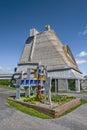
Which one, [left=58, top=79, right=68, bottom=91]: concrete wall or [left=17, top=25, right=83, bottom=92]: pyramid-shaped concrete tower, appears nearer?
[left=58, top=79, right=68, bottom=91]: concrete wall

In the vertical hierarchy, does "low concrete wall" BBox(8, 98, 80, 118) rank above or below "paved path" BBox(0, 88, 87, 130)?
above

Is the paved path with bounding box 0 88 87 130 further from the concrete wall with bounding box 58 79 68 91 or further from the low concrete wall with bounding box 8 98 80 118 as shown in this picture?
the concrete wall with bounding box 58 79 68 91

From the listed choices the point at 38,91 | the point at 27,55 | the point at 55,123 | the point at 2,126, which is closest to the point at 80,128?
the point at 55,123

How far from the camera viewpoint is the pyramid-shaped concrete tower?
3597cm

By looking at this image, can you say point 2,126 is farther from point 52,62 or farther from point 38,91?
point 52,62

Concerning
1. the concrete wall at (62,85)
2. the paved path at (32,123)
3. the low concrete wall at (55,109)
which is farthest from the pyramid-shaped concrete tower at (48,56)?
the paved path at (32,123)

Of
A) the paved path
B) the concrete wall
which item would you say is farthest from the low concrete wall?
the concrete wall

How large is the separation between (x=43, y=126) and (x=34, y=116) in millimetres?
1869

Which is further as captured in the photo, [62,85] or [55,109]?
[62,85]

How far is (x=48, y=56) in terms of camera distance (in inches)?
1580

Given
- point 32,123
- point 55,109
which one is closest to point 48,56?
point 55,109

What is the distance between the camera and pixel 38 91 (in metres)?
15.3

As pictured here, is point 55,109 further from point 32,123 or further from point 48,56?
point 48,56

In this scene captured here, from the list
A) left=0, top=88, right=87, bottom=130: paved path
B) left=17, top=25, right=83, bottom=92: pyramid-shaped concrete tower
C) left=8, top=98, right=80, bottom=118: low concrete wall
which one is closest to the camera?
left=0, top=88, right=87, bottom=130: paved path
